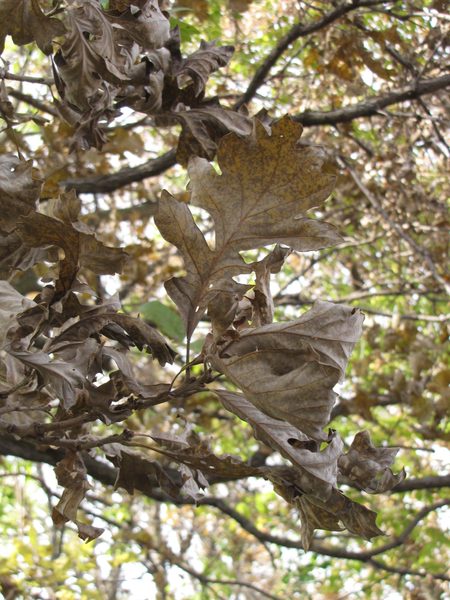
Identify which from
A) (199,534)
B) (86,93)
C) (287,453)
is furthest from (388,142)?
(199,534)

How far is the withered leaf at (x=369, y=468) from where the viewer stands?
889 mm

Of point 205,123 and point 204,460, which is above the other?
point 205,123

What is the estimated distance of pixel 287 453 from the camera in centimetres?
79

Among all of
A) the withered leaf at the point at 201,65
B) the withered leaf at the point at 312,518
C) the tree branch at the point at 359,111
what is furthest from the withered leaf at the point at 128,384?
the tree branch at the point at 359,111

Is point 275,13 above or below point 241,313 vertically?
above

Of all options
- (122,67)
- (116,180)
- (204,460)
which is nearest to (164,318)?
(116,180)

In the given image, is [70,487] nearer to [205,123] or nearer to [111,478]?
[205,123]

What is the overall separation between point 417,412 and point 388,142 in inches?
53.6

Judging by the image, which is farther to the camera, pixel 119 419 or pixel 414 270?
pixel 414 270

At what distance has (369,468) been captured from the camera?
0.89 meters

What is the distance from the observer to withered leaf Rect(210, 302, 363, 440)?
2.35 ft

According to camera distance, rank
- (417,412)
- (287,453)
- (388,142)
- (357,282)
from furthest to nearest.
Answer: (357,282) → (388,142) → (417,412) → (287,453)

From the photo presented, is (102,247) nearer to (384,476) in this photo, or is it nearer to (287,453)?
(287,453)

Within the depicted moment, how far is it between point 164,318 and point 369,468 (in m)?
1.76
